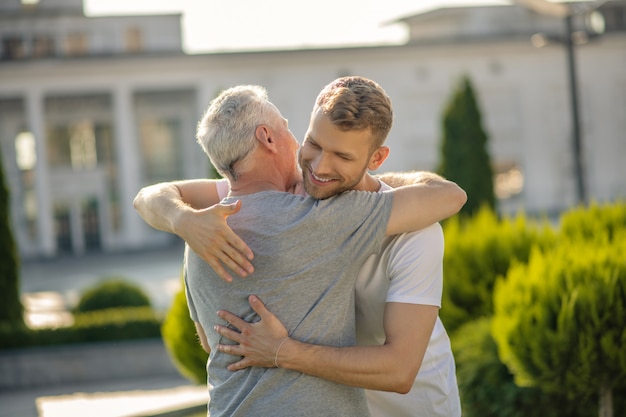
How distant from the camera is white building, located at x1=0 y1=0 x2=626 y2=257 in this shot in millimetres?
43844

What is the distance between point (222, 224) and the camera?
255 cm

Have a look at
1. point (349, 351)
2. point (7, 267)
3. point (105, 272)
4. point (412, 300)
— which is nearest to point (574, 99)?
point (7, 267)

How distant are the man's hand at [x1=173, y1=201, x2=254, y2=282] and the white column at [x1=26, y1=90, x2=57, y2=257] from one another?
43.0m

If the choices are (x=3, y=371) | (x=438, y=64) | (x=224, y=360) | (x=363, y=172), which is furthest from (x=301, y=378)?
(x=438, y=64)

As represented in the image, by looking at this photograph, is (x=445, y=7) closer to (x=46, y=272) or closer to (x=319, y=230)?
(x=46, y=272)

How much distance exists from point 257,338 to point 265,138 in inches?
21.4

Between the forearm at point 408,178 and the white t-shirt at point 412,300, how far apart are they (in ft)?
0.24

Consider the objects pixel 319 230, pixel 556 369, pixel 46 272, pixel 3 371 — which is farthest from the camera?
pixel 46 272

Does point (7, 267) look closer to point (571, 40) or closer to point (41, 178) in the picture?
point (571, 40)

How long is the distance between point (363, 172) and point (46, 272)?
1521 inches

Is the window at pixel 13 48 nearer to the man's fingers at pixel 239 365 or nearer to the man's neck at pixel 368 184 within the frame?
the man's neck at pixel 368 184

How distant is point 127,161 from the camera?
45.7m

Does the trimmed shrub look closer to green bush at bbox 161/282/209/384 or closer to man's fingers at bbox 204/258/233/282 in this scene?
man's fingers at bbox 204/258/233/282

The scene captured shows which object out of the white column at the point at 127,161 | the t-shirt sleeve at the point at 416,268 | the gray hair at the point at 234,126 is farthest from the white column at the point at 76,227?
the t-shirt sleeve at the point at 416,268
